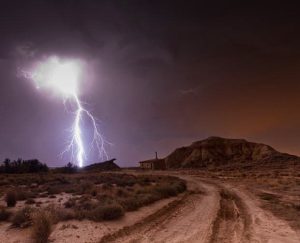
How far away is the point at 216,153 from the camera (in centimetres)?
11462

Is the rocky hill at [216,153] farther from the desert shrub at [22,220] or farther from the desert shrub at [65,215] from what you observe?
the desert shrub at [22,220]

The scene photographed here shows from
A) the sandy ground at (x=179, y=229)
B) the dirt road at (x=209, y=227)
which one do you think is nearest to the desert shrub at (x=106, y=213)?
the sandy ground at (x=179, y=229)

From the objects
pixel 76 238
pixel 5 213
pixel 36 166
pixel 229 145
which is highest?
pixel 229 145

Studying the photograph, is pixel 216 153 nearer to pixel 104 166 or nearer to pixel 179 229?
pixel 104 166

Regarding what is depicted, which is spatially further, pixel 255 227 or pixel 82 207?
pixel 82 207

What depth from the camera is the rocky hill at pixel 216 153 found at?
107938mm

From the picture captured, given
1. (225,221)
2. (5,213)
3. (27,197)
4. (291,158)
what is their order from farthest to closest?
1. (291,158)
2. (27,197)
3. (5,213)
4. (225,221)

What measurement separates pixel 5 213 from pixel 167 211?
7857 mm

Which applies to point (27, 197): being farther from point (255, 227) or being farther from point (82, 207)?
point (255, 227)

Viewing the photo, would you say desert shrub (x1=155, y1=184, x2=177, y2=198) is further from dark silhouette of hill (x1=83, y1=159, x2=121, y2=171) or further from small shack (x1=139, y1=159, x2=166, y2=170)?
small shack (x1=139, y1=159, x2=166, y2=170)

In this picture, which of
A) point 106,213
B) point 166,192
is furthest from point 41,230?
point 166,192

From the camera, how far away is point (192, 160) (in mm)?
114188

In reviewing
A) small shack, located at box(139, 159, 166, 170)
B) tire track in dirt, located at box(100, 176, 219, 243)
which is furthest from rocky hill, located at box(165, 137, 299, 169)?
tire track in dirt, located at box(100, 176, 219, 243)

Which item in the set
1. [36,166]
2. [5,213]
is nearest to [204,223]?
[5,213]
